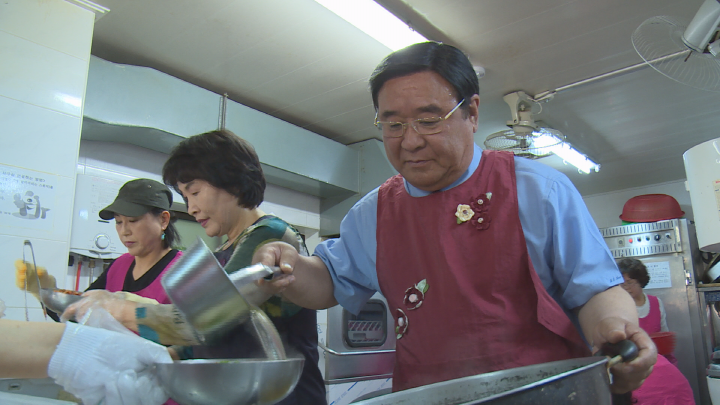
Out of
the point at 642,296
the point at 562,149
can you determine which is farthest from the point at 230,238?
the point at 642,296

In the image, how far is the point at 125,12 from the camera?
2.54 meters

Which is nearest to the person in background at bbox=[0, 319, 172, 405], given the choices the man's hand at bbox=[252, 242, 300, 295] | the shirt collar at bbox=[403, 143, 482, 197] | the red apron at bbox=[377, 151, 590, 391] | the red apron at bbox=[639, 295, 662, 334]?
the man's hand at bbox=[252, 242, 300, 295]

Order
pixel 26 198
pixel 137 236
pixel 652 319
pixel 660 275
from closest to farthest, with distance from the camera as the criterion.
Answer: pixel 137 236 → pixel 26 198 → pixel 652 319 → pixel 660 275

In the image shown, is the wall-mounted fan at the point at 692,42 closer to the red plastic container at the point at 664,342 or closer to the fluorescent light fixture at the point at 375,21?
the fluorescent light fixture at the point at 375,21

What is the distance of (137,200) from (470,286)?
1368 mm

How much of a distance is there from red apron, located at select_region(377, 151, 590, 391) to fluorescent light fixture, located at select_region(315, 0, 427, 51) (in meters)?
1.55

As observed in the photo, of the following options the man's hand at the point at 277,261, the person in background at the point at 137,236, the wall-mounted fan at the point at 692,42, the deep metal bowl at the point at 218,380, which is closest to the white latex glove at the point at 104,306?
the man's hand at the point at 277,261

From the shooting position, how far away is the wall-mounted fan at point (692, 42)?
192 centimetres

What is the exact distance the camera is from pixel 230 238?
1314 millimetres

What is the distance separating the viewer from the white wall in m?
5.75

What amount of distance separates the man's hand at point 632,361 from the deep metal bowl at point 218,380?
1.43 feet

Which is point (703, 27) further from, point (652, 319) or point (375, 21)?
point (652, 319)

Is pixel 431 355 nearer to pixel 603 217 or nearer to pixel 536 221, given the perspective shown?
pixel 536 221

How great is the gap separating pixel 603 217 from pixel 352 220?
581 cm
